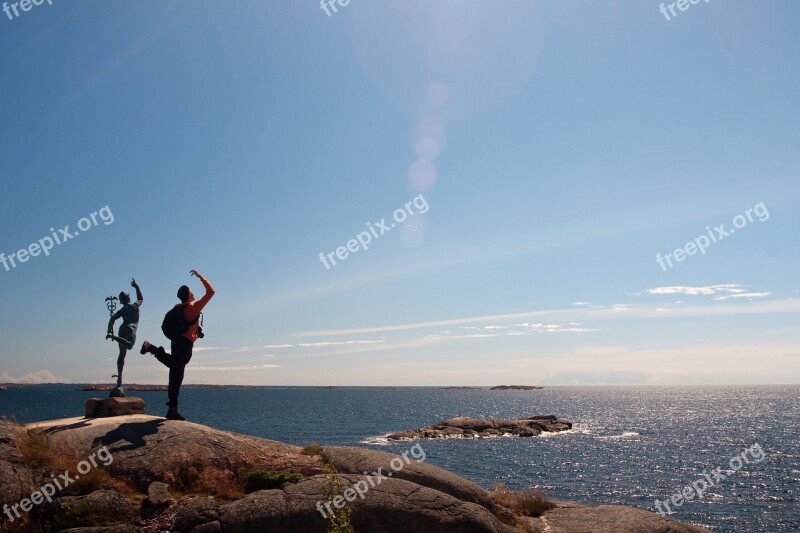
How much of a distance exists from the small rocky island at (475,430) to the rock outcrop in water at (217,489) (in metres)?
61.8

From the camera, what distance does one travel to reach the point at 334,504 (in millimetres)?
10703

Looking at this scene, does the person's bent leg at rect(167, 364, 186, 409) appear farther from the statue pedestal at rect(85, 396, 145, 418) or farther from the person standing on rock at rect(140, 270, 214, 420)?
the statue pedestal at rect(85, 396, 145, 418)

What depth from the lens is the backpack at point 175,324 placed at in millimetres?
15070

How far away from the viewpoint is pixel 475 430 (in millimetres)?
80375

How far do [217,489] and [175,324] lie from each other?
5220 mm

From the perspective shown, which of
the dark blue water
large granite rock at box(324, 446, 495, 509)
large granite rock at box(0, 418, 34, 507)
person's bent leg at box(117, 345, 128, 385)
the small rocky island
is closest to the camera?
large granite rock at box(0, 418, 34, 507)

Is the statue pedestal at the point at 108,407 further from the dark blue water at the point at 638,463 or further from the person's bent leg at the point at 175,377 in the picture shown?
the dark blue water at the point at 638,463

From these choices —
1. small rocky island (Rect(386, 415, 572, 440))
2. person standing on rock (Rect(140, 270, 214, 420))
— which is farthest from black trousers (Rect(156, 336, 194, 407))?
small rocky island (Rect(386, 415, 572, 440))

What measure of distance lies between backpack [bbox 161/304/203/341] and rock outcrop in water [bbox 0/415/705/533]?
230 centimetres

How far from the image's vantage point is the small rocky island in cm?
7562

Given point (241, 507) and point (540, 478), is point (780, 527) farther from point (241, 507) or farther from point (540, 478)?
point (241, 507)

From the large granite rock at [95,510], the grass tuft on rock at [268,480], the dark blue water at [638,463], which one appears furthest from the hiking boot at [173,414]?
the dark blue water at [638,463]

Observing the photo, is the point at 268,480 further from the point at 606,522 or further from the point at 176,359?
the point at 606,522

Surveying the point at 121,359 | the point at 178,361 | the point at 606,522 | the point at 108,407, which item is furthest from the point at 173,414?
the point at 606,522
